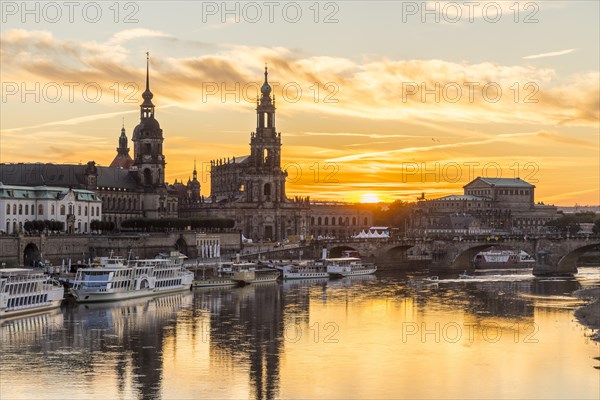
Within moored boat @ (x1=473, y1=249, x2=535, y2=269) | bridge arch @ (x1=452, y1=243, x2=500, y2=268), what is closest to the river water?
bridge arch @ (x1=452, y1=243, x2=500, y2=268)

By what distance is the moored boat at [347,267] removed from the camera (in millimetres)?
112312

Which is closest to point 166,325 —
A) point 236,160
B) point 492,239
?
point 492,239

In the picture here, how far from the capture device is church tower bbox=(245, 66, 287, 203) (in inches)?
5699

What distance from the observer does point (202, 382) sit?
46625mm

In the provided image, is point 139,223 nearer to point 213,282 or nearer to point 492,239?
point 213,282

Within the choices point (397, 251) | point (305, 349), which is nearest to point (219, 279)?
point (305, 349)

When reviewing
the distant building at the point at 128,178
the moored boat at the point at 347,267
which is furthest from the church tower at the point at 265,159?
the moored boat at the point at 347,267

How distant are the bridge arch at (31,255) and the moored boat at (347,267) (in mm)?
30996

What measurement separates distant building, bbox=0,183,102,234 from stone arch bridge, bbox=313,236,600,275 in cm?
2755

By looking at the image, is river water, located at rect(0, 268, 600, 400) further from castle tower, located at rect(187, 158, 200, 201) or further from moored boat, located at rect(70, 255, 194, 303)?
castle tower, located at rect(187, 158, 200, 201)

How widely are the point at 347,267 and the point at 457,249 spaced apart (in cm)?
1917

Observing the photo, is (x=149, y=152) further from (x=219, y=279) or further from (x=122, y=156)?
(x=219, y=279)

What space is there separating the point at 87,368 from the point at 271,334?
47.2 ft

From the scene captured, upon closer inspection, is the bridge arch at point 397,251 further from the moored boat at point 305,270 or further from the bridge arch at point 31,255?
the bridge arch at point 31,255
